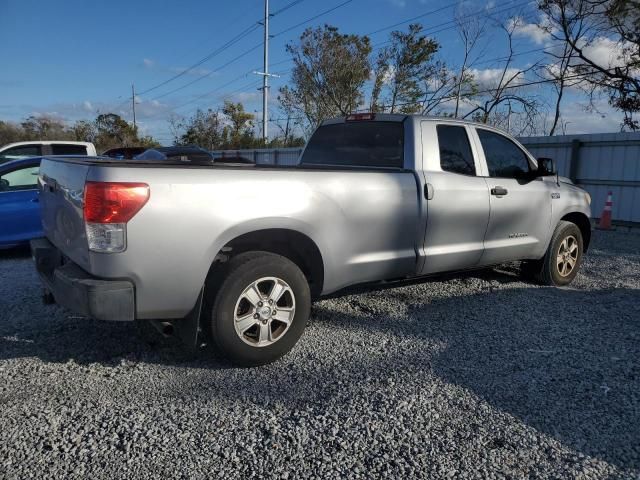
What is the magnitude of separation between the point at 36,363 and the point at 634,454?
3.77 m

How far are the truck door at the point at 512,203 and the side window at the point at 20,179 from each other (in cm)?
637

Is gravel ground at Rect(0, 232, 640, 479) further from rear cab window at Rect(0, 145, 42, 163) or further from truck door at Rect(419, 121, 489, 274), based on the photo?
rear cab window at Rect(0, 145, 42, 163)

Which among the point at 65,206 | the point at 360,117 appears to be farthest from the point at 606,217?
the point at 65,206

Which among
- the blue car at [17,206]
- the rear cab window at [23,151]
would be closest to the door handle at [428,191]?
the blue car at [17,206]

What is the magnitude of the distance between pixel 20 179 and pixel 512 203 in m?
6.80

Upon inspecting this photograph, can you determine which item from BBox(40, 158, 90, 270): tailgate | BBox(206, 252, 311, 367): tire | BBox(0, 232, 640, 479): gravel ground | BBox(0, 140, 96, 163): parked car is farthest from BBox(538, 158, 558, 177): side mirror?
BBox(0, 140, 96, 163): parked car

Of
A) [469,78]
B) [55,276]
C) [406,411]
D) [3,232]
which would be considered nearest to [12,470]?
[55,276]

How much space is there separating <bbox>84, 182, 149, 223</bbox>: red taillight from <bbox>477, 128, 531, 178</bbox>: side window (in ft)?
11.7

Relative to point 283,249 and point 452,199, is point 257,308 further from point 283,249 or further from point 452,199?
point 452,199

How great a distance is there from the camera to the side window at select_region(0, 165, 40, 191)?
24.4ft

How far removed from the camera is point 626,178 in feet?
37.1

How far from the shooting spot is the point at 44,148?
12.3 m

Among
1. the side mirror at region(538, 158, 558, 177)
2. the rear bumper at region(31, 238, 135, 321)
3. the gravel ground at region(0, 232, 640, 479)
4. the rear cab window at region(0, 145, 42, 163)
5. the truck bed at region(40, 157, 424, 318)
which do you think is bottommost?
the gravel ground at region(0, 232, 640, 479)

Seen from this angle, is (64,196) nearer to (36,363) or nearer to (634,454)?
(36,363)
